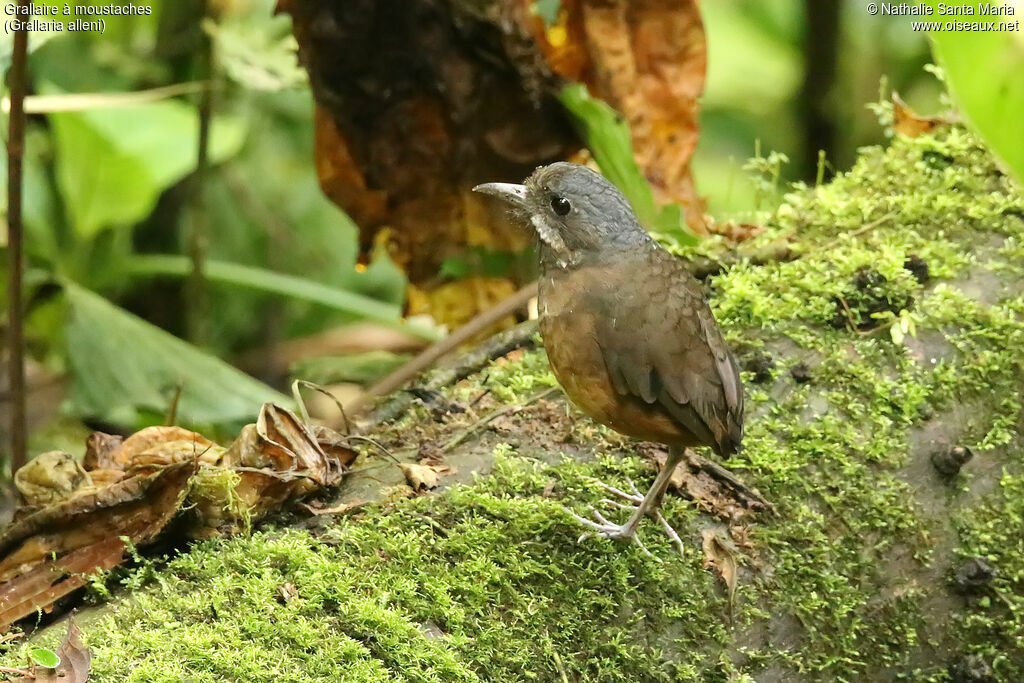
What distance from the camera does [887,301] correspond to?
2.97m

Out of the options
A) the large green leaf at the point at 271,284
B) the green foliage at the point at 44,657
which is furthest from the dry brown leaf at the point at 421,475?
the large green leaf at the point at 271,284

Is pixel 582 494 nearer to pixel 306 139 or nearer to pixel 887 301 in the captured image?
pixel 887 301

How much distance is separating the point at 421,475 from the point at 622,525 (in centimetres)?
50

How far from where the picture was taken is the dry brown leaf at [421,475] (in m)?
2.38

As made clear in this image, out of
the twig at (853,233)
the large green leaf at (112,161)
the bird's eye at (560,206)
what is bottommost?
the large green leaf at (112,161)

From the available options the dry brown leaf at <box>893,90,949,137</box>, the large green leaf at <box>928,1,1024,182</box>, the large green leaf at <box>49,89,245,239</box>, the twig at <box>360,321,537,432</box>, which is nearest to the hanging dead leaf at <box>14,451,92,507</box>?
the twig at <box>360,321,537,432</box>

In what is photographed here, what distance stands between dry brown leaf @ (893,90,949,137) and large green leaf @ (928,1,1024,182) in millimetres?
2627

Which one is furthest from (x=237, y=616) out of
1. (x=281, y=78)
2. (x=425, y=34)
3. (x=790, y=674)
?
(x=281, y=78)

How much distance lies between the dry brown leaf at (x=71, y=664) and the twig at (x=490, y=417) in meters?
1.00

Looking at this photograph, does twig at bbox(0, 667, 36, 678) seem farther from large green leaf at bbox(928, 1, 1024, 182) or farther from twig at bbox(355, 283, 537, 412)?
twig at bbox(355, 283, 537, 412)

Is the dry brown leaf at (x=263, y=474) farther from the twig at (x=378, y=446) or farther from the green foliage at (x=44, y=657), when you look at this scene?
the green foliage at (x=44, y=657)

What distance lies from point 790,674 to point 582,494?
2.06 feet

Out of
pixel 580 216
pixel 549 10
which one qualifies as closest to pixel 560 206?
pixel 580 216

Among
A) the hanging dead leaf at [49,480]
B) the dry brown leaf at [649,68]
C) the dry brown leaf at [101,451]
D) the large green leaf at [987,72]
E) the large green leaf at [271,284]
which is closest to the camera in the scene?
the large green leaf at [987,72]
